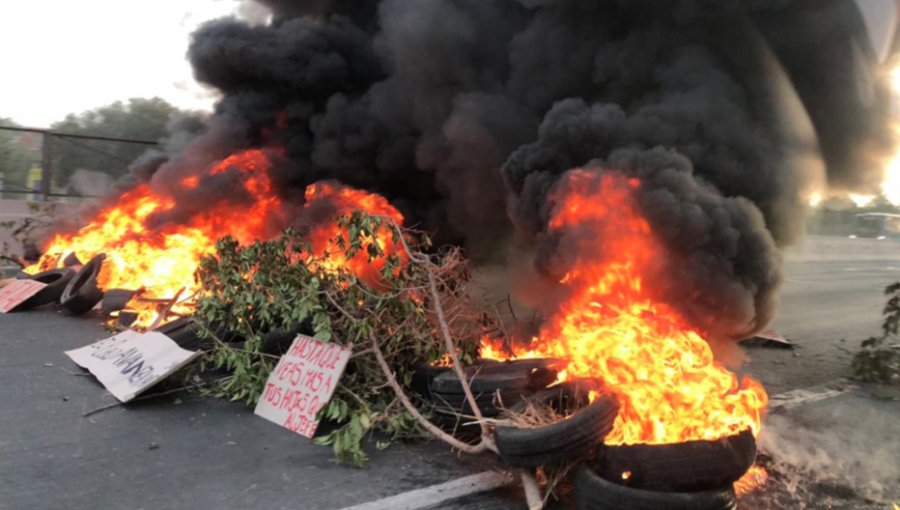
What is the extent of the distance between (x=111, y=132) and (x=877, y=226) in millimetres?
32926

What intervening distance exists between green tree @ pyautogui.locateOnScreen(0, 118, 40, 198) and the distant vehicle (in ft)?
104

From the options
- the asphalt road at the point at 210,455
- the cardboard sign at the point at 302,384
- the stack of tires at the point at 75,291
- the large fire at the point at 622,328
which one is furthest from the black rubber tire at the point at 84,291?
the cardboard sign at the point at 302,384

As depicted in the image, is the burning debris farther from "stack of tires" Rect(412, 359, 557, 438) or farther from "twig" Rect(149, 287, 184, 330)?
"stack of tires" Rect(412, 359, 557, 438)

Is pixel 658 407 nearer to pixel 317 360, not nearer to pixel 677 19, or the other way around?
pixel 317 360

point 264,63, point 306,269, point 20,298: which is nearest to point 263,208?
point 264,63

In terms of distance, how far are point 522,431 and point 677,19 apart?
178 inches

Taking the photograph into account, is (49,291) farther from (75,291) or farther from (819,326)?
(819,326)

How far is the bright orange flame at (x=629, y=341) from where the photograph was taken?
13.0 feet

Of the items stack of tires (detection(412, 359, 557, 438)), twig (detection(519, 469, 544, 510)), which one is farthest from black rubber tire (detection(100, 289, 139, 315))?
twig (detection(519, 469, 544, 510))

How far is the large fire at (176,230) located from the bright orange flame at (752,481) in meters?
4.93

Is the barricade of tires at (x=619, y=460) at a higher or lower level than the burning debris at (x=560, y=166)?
lower

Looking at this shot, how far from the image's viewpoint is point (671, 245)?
5246 mm

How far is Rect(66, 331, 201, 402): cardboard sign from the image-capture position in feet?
16.8

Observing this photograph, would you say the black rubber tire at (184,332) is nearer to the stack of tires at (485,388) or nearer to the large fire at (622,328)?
the large fire at (622,328)
